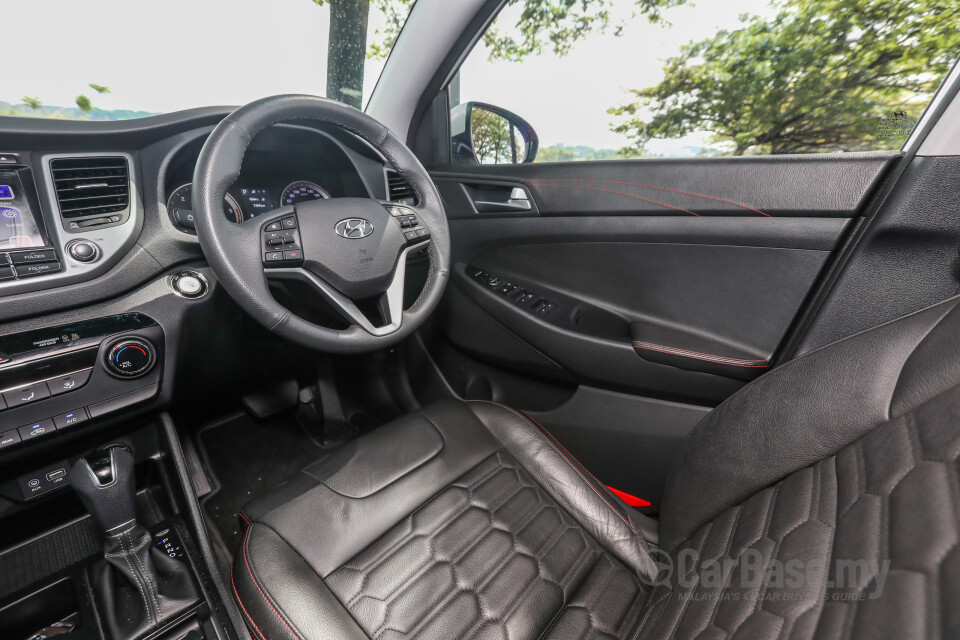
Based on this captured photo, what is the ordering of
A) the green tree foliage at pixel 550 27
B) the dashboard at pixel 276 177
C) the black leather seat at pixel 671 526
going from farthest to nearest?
the green tree foliage at pixel 550 27, the dashboard at pixel 276 177, the black leather seat at pixel 671 526

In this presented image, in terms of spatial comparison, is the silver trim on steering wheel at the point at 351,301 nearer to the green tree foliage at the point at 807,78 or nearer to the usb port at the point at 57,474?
the usb port at the point at 57,474

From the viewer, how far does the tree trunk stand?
1.39 metres

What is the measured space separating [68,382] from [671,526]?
1.12 metres

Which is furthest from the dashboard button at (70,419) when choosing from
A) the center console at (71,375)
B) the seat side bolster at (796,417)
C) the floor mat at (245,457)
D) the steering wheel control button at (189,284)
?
the seat side bolster at (796,417)

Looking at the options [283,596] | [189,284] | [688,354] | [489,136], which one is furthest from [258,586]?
[489,136]

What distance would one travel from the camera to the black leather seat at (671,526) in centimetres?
45

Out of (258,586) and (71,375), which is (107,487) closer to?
(71,375)

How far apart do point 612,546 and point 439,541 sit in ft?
1.04

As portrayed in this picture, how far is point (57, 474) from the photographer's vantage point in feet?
3.37

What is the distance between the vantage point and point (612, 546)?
0.89 m

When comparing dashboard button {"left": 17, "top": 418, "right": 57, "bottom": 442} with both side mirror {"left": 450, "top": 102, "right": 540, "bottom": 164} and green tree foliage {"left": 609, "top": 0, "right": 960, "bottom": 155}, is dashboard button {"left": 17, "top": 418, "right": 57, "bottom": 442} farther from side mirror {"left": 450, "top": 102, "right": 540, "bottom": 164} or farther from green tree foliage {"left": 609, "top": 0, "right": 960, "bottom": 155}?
green tree foliage {"left": 609, "top": 0, "right": 960, "bottom": 155}

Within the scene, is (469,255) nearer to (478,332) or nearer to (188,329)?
(478,332)

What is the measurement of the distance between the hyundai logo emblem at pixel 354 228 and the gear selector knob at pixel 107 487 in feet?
2.11

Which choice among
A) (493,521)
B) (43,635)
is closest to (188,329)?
(43,635)
